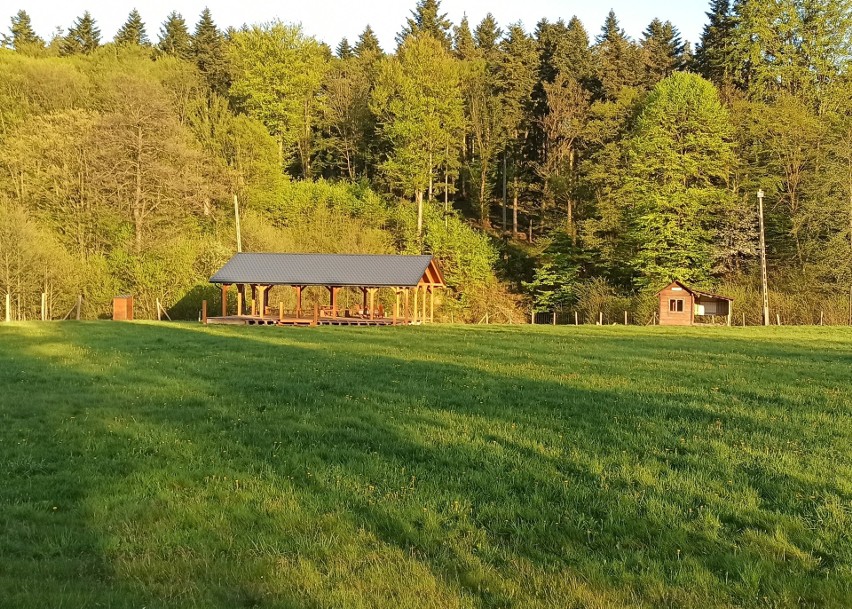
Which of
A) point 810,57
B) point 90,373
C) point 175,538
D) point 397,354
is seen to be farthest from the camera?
point 810,57

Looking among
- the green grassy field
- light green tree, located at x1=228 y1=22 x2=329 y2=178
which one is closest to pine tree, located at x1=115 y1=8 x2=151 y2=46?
light green tree, located at x1=228 y1=22 x2=329 y2=178

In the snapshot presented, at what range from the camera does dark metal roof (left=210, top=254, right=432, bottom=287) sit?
117 feet

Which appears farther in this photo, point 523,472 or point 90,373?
point 90,373

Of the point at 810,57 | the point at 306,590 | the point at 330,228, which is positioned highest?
the point at 810,57

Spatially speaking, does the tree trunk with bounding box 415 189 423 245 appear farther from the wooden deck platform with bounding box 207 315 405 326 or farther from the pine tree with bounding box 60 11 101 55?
the pine tree with bounding box 60 11 101 55

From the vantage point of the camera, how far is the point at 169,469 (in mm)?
6703

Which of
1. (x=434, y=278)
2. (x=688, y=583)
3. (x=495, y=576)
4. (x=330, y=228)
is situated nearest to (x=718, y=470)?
(x=688, y=583)

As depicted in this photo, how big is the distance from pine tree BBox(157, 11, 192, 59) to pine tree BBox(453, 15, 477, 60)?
2865 cm

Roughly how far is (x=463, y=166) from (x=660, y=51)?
74.1ft

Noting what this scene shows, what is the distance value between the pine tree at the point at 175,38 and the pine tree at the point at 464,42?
28.6 m

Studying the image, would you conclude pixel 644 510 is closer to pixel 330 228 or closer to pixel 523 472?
pixel 523 472

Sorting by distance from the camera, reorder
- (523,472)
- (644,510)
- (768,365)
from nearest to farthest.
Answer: (644,510)
(523,472)
(768,365)

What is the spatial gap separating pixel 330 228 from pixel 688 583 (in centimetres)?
4886

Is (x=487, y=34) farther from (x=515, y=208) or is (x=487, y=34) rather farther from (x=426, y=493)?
(x=426, y=493)
